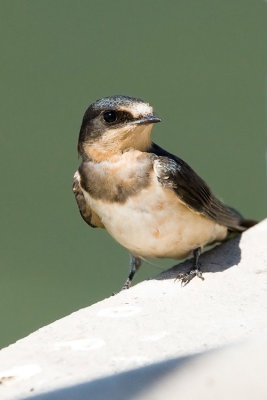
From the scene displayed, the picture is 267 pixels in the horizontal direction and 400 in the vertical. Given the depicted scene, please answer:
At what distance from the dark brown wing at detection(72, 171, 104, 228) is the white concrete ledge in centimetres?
42

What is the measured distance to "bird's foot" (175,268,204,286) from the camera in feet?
8.38

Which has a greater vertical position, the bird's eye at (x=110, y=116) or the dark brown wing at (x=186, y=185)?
the bird's eye at (x=110, y=116)

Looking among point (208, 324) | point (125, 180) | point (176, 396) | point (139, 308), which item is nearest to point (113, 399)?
point (176, 396)

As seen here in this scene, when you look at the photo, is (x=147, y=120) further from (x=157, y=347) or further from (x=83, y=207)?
(x=157, y=347)

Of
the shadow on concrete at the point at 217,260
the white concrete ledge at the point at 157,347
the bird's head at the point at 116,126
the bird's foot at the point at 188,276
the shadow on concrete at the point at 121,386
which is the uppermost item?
the bird's head at the point at 116,126

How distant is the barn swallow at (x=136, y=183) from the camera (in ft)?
8.44

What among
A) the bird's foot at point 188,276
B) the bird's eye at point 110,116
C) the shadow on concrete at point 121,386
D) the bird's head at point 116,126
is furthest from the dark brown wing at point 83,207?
the shadow on concrete at point 121,386

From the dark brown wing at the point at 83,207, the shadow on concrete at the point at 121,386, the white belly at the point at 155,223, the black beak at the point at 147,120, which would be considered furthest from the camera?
Result: the dark brown wing at the point at 83,207

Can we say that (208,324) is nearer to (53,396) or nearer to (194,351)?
(194,351)

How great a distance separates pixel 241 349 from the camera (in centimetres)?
177

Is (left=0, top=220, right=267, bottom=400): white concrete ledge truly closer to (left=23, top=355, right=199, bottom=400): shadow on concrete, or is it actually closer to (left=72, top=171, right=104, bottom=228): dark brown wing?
(left=23, top=355, right=199, bottom=400): shadow on concrete

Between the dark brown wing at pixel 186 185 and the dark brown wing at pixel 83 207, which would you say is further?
the dark brown wing at pixel 83 207

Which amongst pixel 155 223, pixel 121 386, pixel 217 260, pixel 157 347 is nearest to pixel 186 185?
pixel 155 223

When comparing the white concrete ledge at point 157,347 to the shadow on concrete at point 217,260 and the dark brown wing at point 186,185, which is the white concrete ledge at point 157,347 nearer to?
the shadow on concrete at point 217,260
